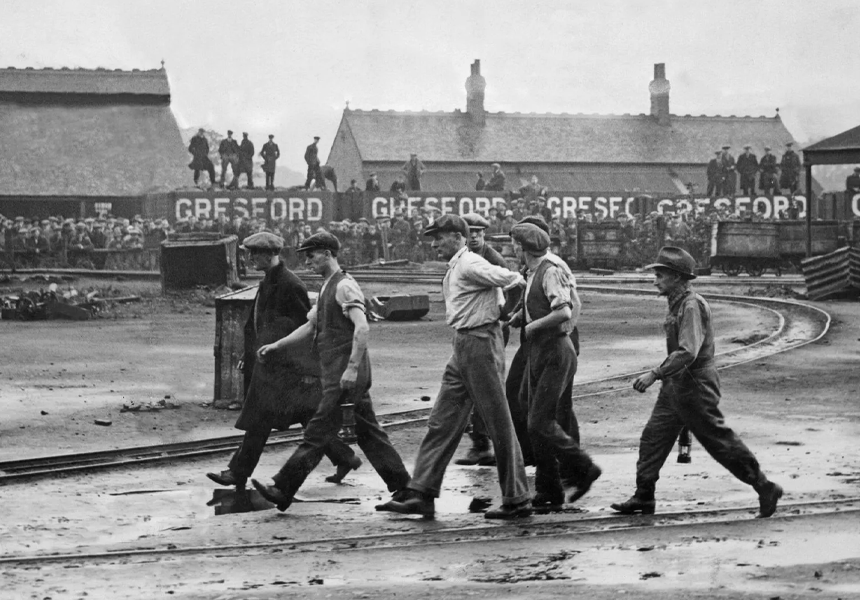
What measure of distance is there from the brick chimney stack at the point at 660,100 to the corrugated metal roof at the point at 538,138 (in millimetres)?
364

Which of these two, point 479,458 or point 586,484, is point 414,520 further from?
point 479,458

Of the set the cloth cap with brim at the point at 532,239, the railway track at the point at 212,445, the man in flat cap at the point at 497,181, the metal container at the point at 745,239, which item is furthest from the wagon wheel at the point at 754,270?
the cloth cap with brim at the point at 532,239

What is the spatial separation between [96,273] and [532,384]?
1209 inches

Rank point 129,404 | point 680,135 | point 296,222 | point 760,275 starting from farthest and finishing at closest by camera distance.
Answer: point 680,135, point 296,222, point 760,275, point 129,404

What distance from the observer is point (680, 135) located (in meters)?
72.4

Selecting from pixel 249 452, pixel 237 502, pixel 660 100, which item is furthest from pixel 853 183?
pixel 237 502

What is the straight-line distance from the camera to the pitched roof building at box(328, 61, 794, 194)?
66.9m

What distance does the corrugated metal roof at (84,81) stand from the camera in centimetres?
6322

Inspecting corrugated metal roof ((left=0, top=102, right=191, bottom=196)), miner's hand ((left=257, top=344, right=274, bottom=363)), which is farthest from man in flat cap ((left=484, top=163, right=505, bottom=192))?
miner's hand ((left=257, top=344, right=274, bottom=363))

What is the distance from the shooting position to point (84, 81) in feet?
212


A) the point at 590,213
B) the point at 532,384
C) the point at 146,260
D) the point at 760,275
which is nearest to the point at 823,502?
the point at 532,384

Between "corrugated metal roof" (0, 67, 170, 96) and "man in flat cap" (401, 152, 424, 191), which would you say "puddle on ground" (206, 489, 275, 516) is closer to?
"man in flat cap" (401, 152, 424, 191)

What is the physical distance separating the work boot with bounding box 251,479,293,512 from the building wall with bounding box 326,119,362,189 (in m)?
57.0

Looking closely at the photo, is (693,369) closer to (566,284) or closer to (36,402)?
(566,284)
